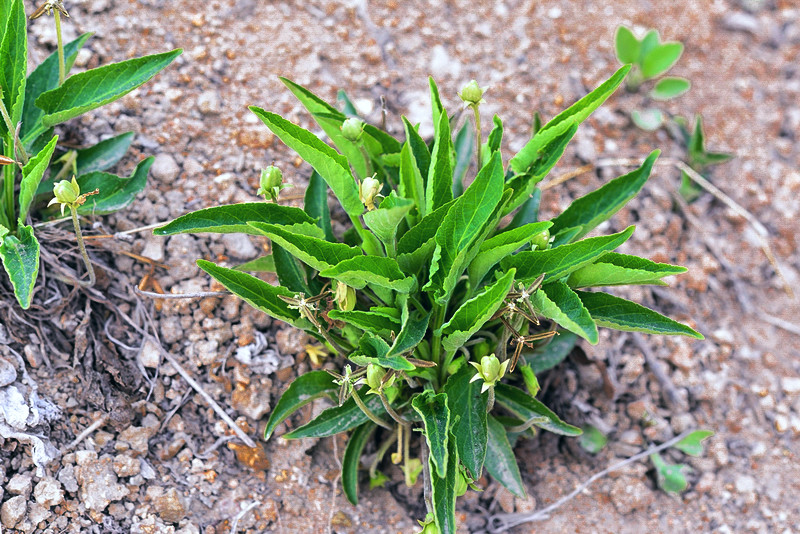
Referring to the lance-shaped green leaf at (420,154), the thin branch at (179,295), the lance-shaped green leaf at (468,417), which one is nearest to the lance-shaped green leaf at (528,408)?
the lance-shaped green leaf at (468,417)

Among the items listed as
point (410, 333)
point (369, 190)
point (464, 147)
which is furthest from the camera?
point (464, 147)

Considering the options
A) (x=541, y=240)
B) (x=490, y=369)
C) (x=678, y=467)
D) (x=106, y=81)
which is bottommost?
(x=678, y=467)

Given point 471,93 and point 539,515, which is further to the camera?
point 539,515

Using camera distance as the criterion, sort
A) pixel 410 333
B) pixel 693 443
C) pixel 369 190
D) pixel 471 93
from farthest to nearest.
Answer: pixel 693 443
pixel 471 93
pixel 410 333
pixel 369 190

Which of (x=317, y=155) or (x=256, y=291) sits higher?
(x=317, y=155)

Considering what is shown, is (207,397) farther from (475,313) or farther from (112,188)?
(475,313)

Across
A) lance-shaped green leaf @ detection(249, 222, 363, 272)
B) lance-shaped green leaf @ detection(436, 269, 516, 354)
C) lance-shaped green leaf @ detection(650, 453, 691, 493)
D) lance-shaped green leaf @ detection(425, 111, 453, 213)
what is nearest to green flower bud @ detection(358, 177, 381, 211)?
lance-shaped green leaf @ detection(249, 222, 363, 272)

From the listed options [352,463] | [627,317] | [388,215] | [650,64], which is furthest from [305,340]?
[650,64]
